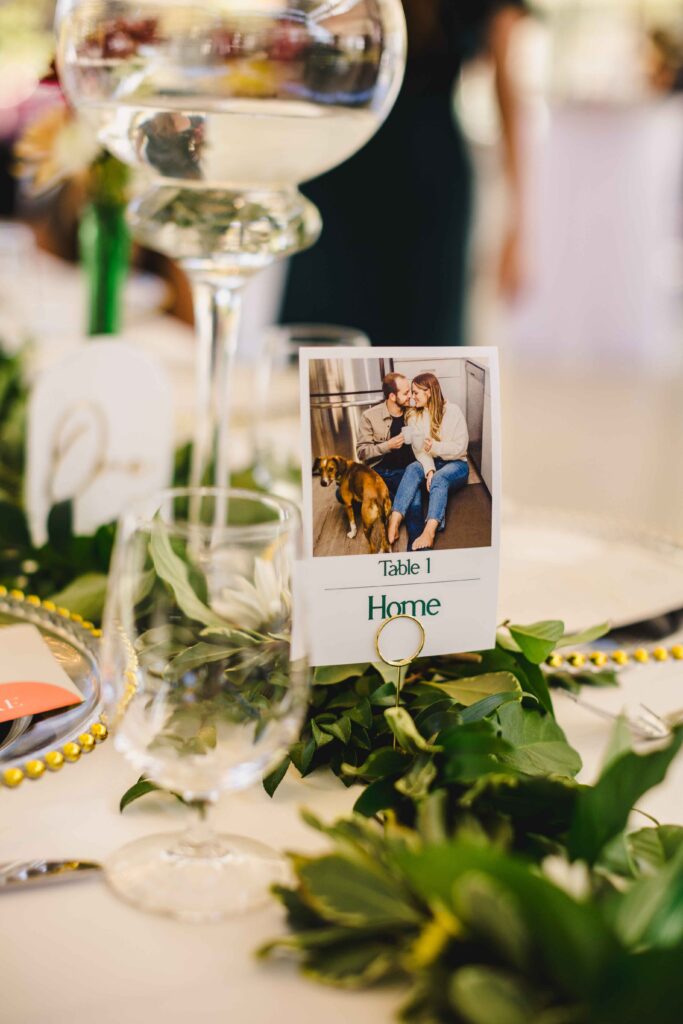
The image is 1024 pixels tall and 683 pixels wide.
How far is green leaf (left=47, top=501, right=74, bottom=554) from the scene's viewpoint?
3.02 feet

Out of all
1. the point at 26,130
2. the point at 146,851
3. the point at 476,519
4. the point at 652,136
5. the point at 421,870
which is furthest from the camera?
the point at 652,136

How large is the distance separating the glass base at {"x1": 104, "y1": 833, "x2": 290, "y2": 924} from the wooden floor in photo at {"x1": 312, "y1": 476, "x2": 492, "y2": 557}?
0.17 m

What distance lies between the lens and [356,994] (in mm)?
462

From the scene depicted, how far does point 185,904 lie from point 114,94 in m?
0.56

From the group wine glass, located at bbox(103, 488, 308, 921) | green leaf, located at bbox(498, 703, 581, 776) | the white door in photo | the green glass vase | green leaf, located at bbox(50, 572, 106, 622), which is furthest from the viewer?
the green glass vase

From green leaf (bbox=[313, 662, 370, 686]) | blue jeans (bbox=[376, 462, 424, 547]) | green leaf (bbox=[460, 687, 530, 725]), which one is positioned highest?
blue jeans (bbox=[376, 462, 424, 547])

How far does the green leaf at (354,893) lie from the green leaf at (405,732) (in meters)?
0.13

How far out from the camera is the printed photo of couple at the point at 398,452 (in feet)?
2.04

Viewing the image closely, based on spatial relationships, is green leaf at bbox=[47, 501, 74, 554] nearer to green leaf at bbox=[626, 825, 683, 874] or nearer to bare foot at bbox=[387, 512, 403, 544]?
bare foot at bbox=[387, 512, 403, 544]

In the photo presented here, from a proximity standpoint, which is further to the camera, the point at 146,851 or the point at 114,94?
the point at 114,94

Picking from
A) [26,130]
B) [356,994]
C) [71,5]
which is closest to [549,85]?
[26,130]

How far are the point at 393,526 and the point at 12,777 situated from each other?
0.82ft

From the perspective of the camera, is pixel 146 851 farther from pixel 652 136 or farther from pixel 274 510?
pixel 652 136

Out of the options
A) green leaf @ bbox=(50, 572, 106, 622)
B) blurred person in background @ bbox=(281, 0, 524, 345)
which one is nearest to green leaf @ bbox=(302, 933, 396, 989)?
green leaf @ bbox=(50, 572, 106, 622)
